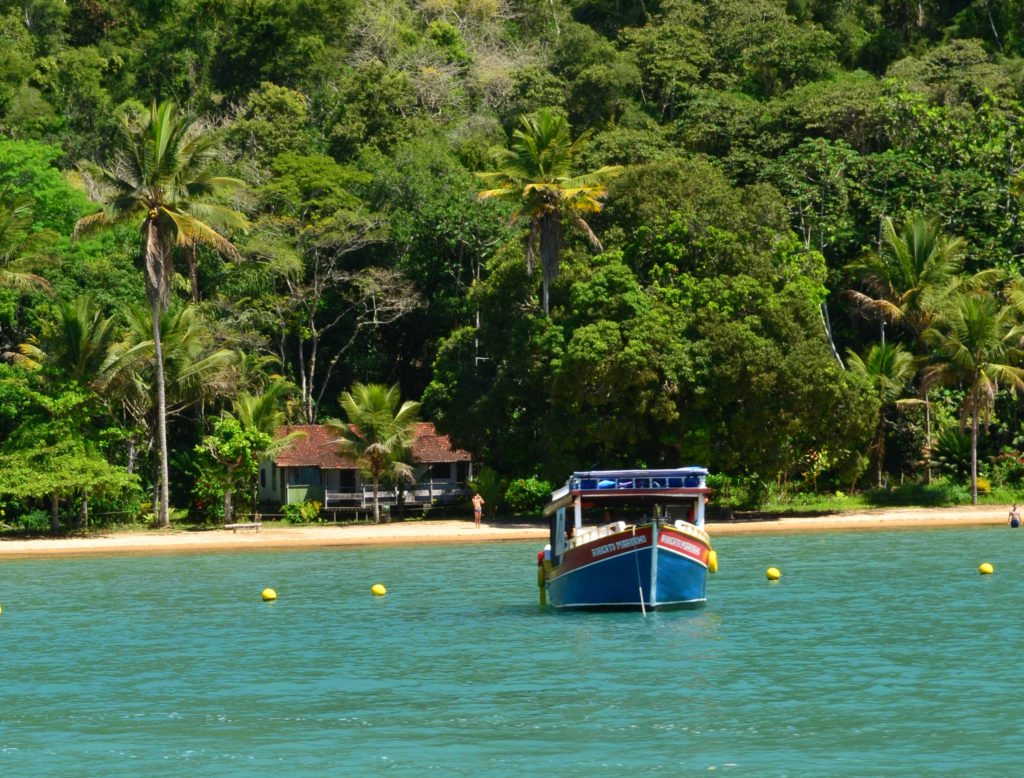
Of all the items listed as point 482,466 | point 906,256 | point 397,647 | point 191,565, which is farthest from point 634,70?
point 397,647

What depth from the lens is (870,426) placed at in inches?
2069

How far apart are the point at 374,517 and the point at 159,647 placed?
87.1 feet

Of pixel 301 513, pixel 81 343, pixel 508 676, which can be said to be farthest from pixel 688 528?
pixel 81 343

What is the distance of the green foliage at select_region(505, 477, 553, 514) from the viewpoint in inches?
2190

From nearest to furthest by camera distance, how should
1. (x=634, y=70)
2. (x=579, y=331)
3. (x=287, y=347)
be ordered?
(x=579, y=331)
(x=287, y=347)
(x=634, y=70)

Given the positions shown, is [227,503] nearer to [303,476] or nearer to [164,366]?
[303,476]

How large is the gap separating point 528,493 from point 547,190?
40.5ft

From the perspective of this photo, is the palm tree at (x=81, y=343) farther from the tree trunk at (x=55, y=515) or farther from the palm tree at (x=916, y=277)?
the palm tree at (x=916, y=277)

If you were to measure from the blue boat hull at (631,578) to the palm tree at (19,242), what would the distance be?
33484mm

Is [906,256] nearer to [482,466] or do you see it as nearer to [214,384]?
[482,466]

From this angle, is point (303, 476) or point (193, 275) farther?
point (193, 275)

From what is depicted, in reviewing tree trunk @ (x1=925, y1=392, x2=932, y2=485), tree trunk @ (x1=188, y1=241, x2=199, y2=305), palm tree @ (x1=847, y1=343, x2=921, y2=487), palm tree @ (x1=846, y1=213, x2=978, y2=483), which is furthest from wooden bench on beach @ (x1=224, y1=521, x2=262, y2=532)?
tree trunk @ (x1=925, y1=392, x2=932, y2=485)

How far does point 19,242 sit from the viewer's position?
59.1 m

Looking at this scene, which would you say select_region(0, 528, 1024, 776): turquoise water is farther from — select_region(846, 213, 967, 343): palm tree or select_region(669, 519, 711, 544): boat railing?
select_region(846, 213, 967, 343): palm tree
